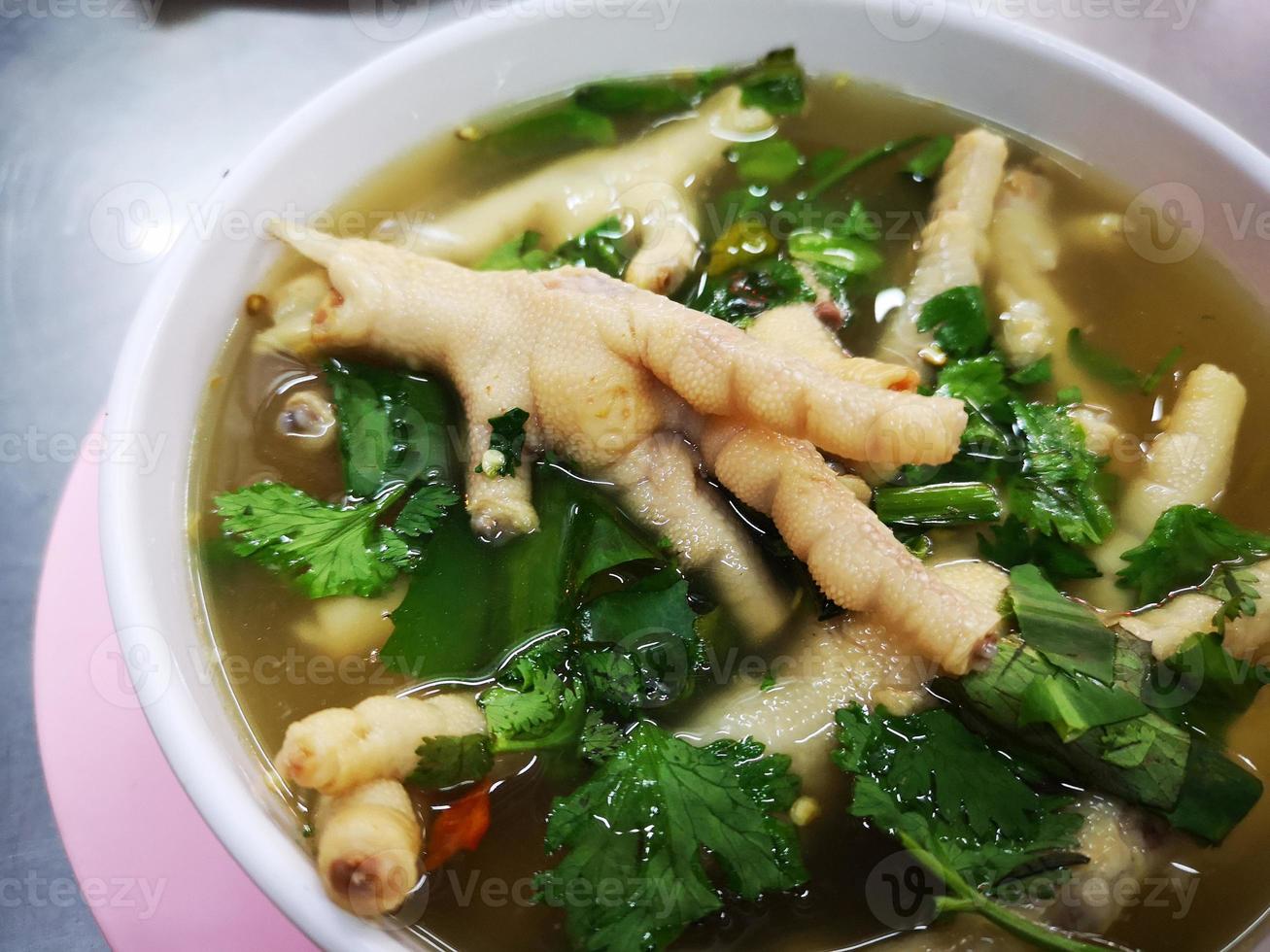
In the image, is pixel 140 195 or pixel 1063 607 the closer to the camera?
pixel 1063 607

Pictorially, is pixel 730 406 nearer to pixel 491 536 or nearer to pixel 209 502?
pixel 491 536

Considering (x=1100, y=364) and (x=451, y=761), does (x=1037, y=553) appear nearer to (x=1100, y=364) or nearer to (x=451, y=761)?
(x=1100, y=364)

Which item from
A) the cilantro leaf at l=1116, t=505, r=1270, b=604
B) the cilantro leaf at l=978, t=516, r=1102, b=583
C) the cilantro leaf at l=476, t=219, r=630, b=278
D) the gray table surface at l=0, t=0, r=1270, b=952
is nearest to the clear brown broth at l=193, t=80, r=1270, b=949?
the cilantro leaf at l=1116, t=505, r=1270, b=604

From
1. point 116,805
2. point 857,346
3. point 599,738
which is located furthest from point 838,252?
point 116,805

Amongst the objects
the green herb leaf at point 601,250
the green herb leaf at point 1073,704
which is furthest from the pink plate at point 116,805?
the green herb leaf at point 1073,704

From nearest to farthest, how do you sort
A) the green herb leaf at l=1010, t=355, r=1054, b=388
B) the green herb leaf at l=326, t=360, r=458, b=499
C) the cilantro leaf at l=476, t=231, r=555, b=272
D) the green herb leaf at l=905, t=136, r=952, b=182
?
1. the green herb leaf at l=326, t=360, r=458, b=499
2. the green herb leaf at l=1010, t=355, r=1054, b=388
3. the cilantro leaf at l=476, t=231, r=555, b=272
4. the green herb leaf at l=905, t=136, r=952, b=182

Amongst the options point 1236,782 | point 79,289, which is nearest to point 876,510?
point 1236,782

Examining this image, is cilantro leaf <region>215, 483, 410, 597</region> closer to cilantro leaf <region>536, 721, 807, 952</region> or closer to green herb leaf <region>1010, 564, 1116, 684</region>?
cilantro leaf <region>536, 721, 807, 952</region>
